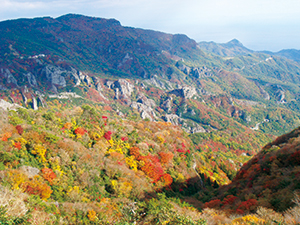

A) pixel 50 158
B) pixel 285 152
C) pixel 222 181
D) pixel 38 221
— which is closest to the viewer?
pixel 38 221

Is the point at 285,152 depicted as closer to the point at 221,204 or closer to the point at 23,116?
the point at 221,204

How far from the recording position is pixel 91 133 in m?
49.1

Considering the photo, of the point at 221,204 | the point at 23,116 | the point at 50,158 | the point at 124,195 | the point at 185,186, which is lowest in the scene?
the point at 185,186

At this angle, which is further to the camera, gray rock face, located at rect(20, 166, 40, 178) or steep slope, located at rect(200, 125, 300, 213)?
gray rock face, located at rect(20, 166, 40, 178)

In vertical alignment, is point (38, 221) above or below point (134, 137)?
above

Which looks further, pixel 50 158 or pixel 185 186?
pixel 185 186

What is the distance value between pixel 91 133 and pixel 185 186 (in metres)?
33.6

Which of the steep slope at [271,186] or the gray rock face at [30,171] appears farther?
the gray rock face at [30,171]

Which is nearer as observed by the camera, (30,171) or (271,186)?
(30,171)

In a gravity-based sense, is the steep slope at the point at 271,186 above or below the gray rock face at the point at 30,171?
below

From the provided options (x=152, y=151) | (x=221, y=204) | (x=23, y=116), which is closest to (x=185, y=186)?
(x=152, y=151)

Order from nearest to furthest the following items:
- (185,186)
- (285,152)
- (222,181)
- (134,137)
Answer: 1. (285,152)
2. (185,186)
3. (134,137)
4. (222,181)

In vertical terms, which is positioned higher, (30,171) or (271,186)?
(30,171)

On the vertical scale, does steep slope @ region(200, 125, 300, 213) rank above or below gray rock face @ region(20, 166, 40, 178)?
below
